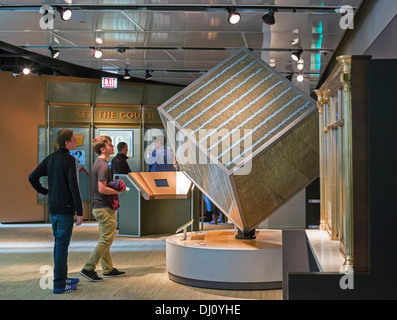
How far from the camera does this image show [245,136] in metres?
6.25

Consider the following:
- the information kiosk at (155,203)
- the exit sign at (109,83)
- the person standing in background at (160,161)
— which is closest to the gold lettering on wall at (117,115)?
the exit sign at (109,83)

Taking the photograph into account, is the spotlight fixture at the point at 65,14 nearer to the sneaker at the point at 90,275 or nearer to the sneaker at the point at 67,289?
Result: the sneaker at the point at 90,275

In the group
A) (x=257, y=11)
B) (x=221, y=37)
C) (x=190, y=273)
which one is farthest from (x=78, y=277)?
(x=221, y=37)

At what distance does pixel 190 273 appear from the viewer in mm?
6512

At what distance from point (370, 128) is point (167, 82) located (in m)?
13.6

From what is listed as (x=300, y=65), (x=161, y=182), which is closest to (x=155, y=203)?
(x=161, y=182)

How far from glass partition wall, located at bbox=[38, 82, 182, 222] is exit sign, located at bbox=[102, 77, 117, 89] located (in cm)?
45

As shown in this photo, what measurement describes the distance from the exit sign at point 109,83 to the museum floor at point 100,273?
410 centimetres

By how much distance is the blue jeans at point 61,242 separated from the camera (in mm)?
6188

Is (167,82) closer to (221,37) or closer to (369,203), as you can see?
(221,37)

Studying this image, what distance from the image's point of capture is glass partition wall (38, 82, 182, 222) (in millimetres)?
14555

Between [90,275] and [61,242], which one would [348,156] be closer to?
[61,242]

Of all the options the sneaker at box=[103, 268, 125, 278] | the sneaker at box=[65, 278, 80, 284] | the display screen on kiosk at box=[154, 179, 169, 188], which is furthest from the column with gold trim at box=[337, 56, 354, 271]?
the display screen on kiosk at box=[154, 179, 169, 188]
